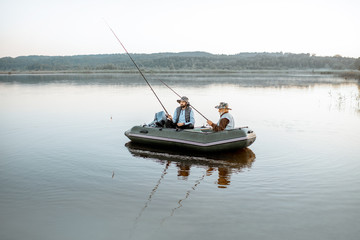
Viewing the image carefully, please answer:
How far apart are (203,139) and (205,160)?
0.50 meters

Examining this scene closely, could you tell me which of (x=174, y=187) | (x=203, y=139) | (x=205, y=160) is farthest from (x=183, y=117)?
(x=174, y=187)

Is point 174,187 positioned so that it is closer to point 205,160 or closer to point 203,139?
point 205,160

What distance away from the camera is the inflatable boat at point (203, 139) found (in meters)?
8.10

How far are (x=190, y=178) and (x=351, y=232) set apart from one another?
2984mm

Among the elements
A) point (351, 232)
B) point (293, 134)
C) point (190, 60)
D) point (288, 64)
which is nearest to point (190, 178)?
point (351, 232)

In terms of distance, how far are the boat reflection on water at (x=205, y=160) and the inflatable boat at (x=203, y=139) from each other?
0.18 m

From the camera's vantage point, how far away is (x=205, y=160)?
7926 mm

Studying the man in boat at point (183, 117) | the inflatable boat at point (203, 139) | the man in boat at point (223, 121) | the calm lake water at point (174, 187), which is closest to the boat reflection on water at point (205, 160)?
the calm lake water at point (174, 187)

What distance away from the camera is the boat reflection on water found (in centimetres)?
709

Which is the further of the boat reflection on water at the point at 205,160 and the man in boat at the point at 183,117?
the man in boat at the point at 183,117

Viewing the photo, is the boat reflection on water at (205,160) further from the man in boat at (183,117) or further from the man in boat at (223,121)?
the man in boat at (183,117)

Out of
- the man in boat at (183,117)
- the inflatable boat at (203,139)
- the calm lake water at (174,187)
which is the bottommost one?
the calm lake water at (174,187)

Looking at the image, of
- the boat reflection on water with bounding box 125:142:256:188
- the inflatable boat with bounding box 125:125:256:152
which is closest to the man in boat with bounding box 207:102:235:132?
the inflatable boat with bounding box 125:125:256:152

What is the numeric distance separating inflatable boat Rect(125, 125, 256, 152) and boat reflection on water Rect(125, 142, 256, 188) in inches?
7.1
